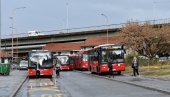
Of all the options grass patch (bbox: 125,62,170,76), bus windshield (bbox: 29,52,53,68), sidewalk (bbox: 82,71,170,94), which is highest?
bus windshield (bbox: 29,52,53,68)

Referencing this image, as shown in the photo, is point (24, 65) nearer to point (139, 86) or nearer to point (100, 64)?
point (100, 64)

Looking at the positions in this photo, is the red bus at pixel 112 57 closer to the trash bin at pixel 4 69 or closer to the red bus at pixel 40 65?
the red bus at pixel 40 65

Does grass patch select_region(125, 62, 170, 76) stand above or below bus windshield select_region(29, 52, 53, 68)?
below

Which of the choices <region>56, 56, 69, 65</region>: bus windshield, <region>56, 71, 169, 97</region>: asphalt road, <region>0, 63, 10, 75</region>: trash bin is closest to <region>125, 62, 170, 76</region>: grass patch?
<region>56, 71, 169, 97</region>: asphalt road

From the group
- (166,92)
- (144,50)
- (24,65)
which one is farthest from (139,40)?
(166,92)

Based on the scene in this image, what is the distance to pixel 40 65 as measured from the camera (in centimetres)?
4809

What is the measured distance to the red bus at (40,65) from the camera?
157 feet

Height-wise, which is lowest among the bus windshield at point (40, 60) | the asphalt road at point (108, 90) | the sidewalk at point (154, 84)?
the asphalt road at point (108, 90)

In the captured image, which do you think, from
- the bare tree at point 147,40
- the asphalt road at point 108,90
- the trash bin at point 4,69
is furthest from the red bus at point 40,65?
the bare tree at point 147,40

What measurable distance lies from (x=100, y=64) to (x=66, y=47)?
89.1m

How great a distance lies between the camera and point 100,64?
1929 inches

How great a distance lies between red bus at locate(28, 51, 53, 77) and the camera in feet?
157

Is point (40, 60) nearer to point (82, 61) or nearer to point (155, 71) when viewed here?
point (155, 71)

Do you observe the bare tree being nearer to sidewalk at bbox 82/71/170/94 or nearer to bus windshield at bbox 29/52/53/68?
bus windshield at bbox 29/52/53/68
